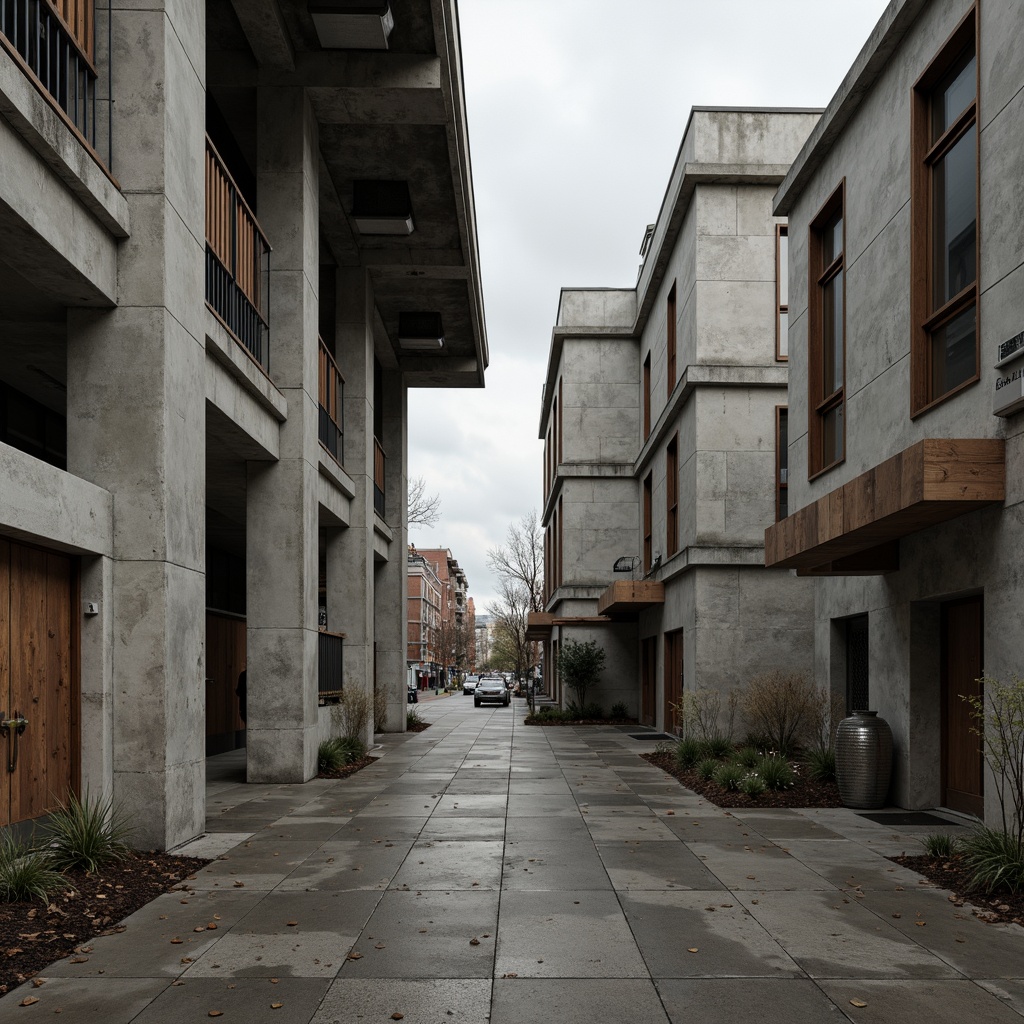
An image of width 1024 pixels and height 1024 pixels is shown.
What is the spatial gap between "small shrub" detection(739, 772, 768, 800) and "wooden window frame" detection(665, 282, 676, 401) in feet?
47.7

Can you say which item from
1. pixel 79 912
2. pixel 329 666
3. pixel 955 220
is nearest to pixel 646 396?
pixel 329 666

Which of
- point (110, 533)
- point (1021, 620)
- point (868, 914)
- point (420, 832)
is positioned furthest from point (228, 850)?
point (1021, 620)

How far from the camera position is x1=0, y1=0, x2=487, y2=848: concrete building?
875 cm

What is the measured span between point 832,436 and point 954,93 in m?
5.08

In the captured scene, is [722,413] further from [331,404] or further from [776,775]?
[776,775]

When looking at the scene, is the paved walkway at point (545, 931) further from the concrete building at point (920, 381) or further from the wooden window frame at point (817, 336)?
the wooden window frame at point (817, 336)

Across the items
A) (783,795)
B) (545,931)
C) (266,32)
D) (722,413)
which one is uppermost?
(266,32)

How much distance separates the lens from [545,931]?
23.1 feet

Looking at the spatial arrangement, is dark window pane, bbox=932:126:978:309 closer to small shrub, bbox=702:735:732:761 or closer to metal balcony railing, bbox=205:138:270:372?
metal balcony railing, bbox=205:138:270:372

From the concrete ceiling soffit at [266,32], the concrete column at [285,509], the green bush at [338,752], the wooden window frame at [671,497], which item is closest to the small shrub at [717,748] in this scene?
the green bush at [338,752]

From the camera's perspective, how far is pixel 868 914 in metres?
7.55

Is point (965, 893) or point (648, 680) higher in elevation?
point (965, 893)

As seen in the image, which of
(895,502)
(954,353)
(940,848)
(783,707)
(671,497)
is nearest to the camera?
(940,848)

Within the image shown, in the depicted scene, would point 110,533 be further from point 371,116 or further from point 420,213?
point 420,213
